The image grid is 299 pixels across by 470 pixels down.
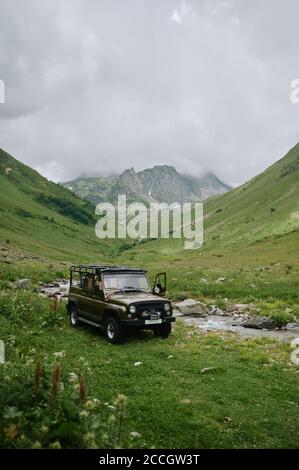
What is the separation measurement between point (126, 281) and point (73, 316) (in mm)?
3612

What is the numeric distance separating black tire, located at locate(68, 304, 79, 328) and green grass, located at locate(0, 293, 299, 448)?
0.61 meters

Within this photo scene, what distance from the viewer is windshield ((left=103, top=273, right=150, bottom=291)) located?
20.1 meters

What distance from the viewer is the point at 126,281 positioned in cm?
2053

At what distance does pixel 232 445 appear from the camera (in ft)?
29.9

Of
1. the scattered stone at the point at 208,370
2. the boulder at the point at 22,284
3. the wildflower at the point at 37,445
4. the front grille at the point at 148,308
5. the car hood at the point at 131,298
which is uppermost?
the boulder at the point at 22,284

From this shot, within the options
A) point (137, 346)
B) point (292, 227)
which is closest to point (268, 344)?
point (137, 346)

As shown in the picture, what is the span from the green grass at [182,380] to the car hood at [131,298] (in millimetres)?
1749

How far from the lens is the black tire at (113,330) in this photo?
17906 millimetres

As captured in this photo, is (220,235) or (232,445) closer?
(232,445)

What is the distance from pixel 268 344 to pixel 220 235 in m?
108

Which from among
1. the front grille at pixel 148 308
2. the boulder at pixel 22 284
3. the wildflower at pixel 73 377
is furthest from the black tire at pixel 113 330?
the boulder at pixel 22 284

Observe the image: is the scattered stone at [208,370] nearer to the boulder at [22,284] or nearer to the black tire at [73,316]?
the black tire at [73,316]

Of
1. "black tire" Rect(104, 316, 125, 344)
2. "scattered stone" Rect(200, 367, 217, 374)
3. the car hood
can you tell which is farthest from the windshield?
"scattered stone" Rect(200, 367, 217, 374)
